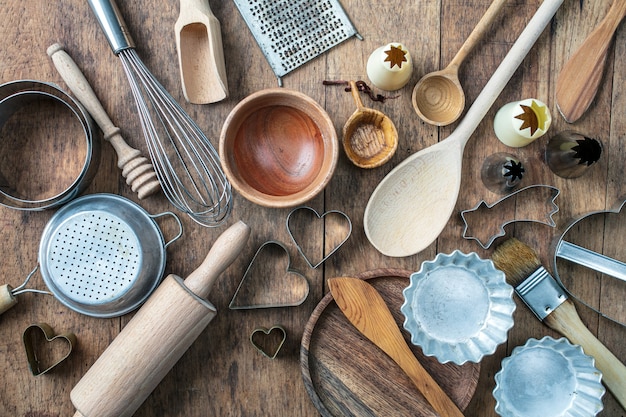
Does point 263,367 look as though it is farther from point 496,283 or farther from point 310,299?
point 496,283

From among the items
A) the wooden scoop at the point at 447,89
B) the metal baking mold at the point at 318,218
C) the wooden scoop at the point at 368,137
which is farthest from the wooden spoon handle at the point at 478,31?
the metal baking mold at the point at 318,218

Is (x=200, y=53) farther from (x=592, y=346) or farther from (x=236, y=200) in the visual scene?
(x=592, y=346)

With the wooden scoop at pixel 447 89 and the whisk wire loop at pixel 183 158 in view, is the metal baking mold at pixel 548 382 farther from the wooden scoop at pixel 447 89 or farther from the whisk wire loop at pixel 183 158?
the whisk wire loop at pixel 183 158

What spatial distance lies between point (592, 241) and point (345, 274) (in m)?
0.38

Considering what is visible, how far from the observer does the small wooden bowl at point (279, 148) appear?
66 centimetres

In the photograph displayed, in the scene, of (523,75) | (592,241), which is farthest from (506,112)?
(592,241)

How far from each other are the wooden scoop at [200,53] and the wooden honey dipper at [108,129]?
110 millimetres

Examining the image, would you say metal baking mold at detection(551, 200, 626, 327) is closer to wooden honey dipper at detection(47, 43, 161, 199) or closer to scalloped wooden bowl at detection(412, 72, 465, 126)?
scalloped wooden bowl at detection(412, 72, 465, 126)

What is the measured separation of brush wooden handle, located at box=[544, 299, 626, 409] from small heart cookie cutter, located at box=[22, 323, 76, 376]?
686 mm

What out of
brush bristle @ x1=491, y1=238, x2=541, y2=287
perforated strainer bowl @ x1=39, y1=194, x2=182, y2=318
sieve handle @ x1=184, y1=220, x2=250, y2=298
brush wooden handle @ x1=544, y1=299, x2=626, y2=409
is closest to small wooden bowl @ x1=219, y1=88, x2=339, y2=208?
sieve handle @ x1=184, y1=220, x2=250, y2=298

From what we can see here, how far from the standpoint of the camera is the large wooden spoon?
0.73 meters

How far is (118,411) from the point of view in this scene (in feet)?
2.15

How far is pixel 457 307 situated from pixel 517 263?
0.12 metres

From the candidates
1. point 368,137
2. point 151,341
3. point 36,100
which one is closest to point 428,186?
point 368,137
